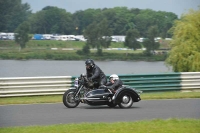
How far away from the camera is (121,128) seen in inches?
410

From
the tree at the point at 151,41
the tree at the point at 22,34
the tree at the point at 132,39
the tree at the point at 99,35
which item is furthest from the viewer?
the tree at the point at 151,41

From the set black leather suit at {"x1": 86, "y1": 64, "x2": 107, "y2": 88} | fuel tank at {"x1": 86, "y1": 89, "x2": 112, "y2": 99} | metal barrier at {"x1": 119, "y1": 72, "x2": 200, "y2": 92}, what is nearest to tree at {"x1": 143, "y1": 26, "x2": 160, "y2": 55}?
metal barrier at {"x1": 119, "y1": 72, "x2": 200, "y2": 92}

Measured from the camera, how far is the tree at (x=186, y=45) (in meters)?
30.3

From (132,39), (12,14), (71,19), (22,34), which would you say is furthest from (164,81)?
(12,14)

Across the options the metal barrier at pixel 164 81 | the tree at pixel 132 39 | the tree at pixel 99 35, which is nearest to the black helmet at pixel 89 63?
the metal barrier at pixel 164 81

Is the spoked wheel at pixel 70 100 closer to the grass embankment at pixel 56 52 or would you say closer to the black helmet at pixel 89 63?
the black helmet at pixel 89 63

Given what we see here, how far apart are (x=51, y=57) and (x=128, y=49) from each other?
4.88 metres

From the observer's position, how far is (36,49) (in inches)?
711

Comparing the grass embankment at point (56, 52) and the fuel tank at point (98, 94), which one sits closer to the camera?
the fuel tank at point (98, 94)

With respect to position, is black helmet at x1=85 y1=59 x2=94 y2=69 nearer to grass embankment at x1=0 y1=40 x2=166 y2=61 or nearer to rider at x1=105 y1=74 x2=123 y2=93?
rider at x1=105 y1=74 x2=123 y2=93

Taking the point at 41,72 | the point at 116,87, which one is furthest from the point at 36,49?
the point at 116,87

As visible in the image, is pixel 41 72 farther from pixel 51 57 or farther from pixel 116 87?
pixel 116 87

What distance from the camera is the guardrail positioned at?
704 inches

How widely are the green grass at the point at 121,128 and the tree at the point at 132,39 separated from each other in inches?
445
